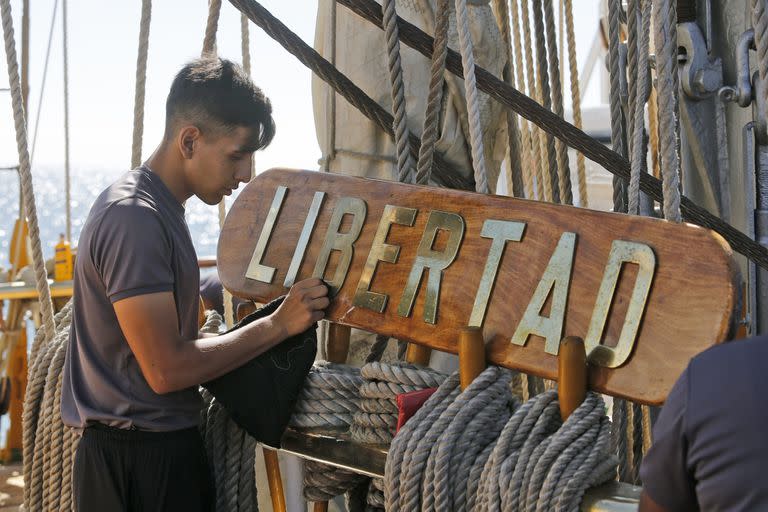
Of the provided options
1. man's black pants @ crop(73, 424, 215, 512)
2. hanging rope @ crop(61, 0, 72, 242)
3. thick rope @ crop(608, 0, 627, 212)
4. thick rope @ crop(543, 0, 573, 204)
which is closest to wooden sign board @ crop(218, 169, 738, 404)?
man's black pants @ crop(73, 424, 215, 512)

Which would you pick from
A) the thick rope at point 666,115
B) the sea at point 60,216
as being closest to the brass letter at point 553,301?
Result: the thick rope at point 666,115

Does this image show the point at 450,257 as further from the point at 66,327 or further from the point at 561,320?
the point at 66,327

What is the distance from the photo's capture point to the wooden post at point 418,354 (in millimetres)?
1404

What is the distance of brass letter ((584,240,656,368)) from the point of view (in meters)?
1.14

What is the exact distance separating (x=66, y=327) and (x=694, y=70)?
1.58 metres

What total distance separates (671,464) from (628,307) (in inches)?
10.7

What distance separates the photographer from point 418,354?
4.63 feet

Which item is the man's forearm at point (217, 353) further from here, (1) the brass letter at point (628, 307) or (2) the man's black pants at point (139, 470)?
(1) the brass letter at point (628, 307)

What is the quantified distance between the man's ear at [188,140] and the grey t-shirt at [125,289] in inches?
2.8

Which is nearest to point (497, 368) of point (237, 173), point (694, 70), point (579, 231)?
point (579, 231)

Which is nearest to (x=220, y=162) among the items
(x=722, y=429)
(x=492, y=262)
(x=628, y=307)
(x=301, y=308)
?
(x=301, y=308)

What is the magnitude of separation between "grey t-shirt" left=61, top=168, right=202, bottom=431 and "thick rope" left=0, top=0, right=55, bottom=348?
0.34m

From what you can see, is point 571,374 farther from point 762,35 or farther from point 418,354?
point 762,35

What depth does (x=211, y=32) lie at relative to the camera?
6.11 ft
